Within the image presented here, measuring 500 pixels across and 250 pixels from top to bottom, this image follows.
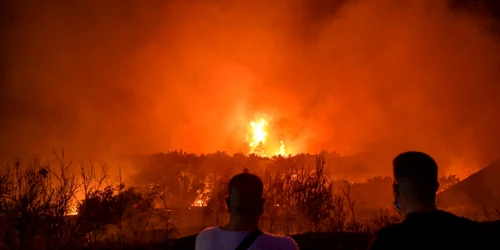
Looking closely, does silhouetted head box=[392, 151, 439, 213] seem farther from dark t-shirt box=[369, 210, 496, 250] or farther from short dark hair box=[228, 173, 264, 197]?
short dark hair box=[228, 173, 264, 197]

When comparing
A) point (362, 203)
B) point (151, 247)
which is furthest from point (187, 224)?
point (151, 247)

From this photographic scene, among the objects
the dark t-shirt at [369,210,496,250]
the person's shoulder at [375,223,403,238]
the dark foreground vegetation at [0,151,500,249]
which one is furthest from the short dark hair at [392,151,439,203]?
the dark foreground vegetation at [0,151,500,249]

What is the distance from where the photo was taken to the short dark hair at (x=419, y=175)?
318cm

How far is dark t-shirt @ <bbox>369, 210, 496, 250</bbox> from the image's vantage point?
2795 mm

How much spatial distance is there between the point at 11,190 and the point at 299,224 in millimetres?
12079

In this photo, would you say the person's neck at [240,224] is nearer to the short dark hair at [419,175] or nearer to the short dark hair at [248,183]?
the short dark hair at [248,183]

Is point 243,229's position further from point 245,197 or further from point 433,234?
point 433,234

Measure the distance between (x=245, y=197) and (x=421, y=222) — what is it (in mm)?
1548

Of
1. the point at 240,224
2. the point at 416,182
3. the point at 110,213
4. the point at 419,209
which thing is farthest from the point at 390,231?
the point at 110,213

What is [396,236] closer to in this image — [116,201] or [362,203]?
[116,201]

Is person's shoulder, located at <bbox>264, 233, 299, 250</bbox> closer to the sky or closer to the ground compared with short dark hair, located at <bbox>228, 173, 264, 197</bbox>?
closer to the ground

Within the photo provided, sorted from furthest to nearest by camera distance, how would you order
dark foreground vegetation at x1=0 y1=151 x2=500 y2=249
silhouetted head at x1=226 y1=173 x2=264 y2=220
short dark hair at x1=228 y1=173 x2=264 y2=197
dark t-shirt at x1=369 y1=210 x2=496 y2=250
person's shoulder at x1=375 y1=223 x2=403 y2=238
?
dark foreground vegetation at x1=0 y1=151 x2=500 y2=249 < short dark hair at x1=228 y1=173 x2=264 y2=197 < silhouetted head at x1=226 y1=173 x2=264 y2=220 < person's shoulder at x1=375 y1=223 x2=403 y2=238 < dark t-shirt at x1=369 y1=210 x2=496 y2=250

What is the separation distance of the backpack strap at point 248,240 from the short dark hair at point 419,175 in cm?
127

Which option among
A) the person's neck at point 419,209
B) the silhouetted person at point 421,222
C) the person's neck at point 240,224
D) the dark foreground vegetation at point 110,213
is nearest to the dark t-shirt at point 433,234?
the silhouetted person at point 421,222
